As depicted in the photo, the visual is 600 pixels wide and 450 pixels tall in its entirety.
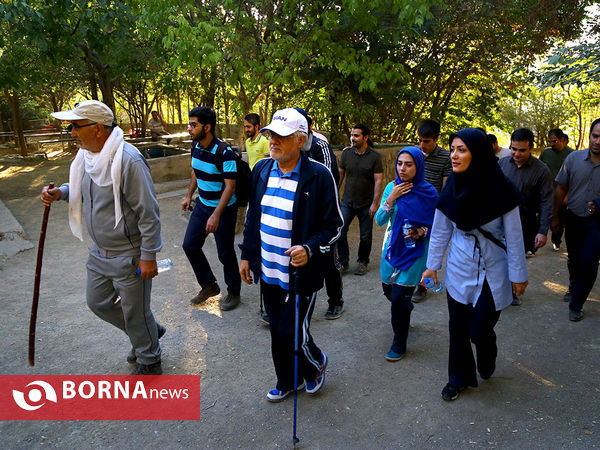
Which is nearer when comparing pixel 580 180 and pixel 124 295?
pixel 124 295

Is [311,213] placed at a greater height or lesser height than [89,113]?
lesser

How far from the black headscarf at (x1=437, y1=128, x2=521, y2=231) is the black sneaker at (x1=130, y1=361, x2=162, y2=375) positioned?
8.36 ft

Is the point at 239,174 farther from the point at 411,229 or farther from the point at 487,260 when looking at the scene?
→ the point at 487,260

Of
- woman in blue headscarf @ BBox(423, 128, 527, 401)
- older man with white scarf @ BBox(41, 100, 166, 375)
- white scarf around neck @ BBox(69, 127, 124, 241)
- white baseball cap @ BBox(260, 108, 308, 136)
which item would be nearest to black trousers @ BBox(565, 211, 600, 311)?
woman in blue headscarf @ BBox(423, 128, 527, 401)

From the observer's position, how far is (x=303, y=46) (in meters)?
7.66

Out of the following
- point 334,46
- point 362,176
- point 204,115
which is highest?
point 334,46

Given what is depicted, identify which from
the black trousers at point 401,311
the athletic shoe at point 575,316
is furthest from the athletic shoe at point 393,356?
the athletic shoe at point 575,316

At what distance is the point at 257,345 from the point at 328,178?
1.83m

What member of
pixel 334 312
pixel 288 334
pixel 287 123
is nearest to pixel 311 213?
pixel 287 123

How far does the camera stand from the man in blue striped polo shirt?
472 cm

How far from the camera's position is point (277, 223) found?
3.18 meters

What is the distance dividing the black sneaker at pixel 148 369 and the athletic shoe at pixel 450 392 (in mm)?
2145

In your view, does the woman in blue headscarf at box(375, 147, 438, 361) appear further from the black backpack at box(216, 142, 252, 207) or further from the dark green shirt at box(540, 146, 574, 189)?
the dark green shirt at box(540, 146, 574, 189)

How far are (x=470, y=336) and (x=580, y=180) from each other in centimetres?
241
